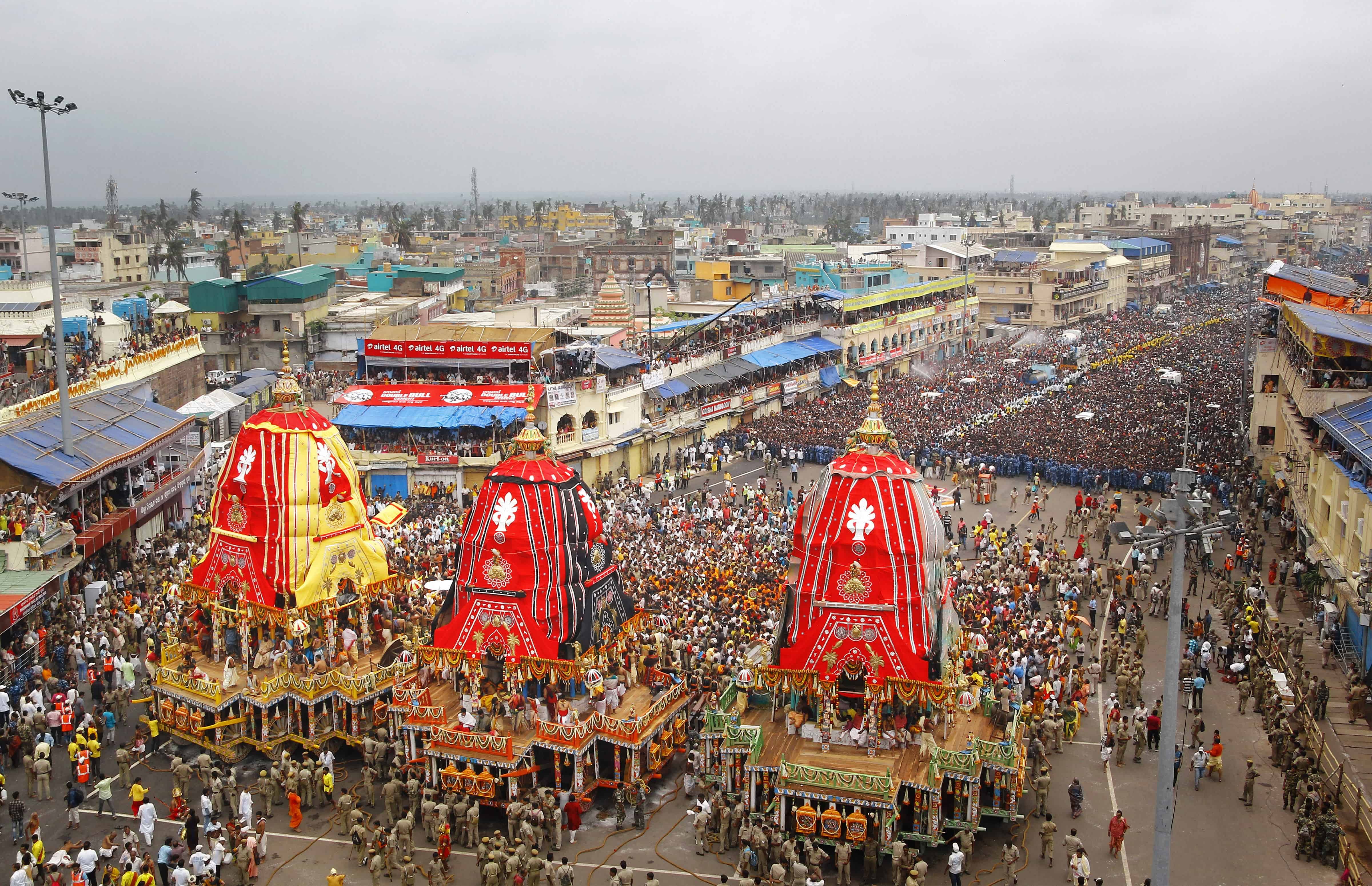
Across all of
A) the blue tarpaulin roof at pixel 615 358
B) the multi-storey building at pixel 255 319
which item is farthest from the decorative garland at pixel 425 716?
the multi-storey building at pixel 255 319

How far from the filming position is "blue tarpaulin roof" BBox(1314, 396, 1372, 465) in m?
25.8

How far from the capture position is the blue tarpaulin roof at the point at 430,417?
134ft

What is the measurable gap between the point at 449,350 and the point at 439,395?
203cm

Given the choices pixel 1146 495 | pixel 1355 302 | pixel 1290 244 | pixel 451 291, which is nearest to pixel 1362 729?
pixel 1146 495

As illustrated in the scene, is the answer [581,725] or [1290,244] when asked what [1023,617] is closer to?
[581,725]

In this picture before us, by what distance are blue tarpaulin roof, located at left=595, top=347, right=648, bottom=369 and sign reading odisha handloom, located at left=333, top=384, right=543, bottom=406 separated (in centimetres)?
371

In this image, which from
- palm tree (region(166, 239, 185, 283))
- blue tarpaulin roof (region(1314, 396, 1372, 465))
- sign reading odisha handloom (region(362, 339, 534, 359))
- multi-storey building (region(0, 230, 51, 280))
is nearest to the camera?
blue tarpaulin roof (region(1314, 396, 1372, 465))

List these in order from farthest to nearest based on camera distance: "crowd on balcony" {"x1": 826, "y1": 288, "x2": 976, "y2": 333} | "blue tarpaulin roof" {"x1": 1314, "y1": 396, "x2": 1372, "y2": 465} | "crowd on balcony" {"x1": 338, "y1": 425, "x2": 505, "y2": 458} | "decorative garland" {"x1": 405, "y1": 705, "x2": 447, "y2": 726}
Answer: "crowd on balcony" {"x1": 826, "y1": 288, "x2": 976, "y2": 333} → "crowd on balcony" {"x1": 338, "y1": 425, "x2": 505, "y2": 458} → "blue tarpaulin roof" {"x1": 1314, "y1": 396, "x2": 1372, "y2": 465} → "decorative garland" {"x1": 405, "y1": 705, "x2": 447, "y2": 726}

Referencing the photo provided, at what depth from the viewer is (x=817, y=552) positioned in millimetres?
18984

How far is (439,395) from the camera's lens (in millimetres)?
42656

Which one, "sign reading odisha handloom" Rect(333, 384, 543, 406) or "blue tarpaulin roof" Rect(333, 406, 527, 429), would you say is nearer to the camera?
"blue tarpaulin roof" Rect(333, 406, 527, 429)

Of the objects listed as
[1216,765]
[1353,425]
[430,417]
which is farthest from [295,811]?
[1353,425]

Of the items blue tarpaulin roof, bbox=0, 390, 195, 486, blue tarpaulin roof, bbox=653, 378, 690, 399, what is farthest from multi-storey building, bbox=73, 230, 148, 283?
blue tarpaulin roof, bbox=0, 390, 195, 486

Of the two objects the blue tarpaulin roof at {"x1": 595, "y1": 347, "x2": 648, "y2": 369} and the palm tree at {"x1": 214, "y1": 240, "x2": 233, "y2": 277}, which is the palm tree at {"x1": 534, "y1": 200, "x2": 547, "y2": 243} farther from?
the blue tarpaulin roof at {"x1": 595, "y1": 347, "x2": 648, "y2": 369}
